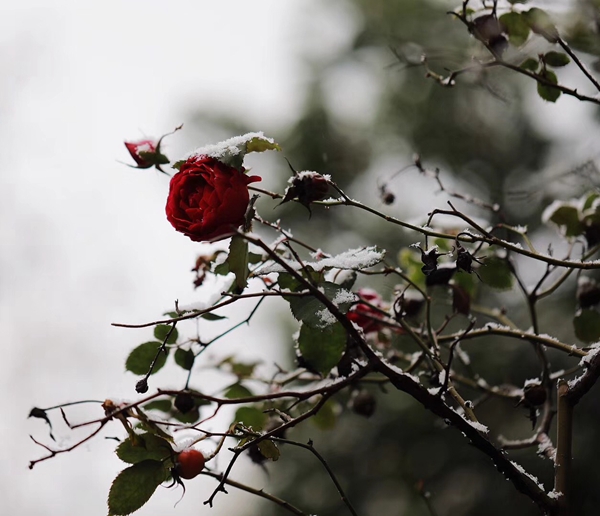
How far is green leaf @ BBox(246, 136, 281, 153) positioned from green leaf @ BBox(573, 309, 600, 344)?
1.14ft

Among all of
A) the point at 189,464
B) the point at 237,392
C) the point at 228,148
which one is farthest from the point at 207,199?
the point at 237,392

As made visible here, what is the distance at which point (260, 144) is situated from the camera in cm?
42

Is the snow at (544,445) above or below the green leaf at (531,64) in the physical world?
below

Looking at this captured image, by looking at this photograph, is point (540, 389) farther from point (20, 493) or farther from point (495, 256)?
point (20, 493)

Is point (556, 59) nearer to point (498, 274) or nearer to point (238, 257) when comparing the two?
point (498, 274)

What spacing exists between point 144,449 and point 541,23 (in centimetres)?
44

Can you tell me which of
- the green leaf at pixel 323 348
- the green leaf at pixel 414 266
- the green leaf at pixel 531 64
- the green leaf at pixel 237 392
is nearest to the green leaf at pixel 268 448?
the green leaf at pixel 323 348

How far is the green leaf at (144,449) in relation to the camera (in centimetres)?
39

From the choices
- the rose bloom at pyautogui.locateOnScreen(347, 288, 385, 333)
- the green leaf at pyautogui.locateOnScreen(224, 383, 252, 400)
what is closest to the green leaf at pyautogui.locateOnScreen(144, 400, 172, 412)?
the green leaf at pyautogui.locateOnScreen(224, 383, 252, 400)

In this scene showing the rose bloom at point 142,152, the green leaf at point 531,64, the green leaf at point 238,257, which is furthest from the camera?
the green leaf at point 531,64

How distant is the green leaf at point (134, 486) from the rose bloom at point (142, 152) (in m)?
0.21

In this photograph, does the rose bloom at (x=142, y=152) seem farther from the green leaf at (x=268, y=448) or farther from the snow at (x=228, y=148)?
the green leaf at (x=268, y=448)

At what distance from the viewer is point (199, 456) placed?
0.38 meters

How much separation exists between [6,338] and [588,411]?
3.37 m
